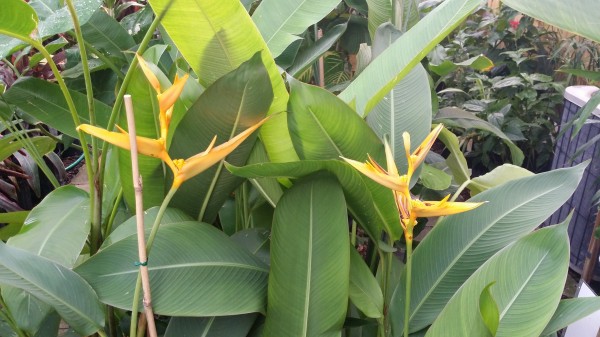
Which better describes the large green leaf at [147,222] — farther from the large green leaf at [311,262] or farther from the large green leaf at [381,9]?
the large green leaf at [381,9]

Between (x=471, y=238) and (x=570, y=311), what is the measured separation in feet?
0.45

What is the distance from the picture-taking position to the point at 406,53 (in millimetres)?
657

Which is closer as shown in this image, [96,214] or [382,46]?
[96,214]

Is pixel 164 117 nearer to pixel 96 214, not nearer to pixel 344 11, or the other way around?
pixel 96 214

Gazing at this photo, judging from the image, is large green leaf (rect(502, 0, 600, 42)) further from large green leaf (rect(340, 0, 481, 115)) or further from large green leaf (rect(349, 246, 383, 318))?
large green leaf (rect(349, 246, 383, 318))

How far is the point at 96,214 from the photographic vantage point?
2.32 feet

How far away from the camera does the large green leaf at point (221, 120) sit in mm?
587

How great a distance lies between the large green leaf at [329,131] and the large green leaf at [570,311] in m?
0.21

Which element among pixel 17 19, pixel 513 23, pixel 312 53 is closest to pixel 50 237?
pixel 17 19

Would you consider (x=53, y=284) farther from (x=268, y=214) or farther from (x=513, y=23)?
(x=513, y=23)

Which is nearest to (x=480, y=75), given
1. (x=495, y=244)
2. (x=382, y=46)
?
(x=382, y=46)

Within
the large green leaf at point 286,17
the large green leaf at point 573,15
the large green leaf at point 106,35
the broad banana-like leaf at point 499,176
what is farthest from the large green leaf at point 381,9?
the large green leaf at point 573,15

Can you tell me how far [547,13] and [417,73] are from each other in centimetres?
44

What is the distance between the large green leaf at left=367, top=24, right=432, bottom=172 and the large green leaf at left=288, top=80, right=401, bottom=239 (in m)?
0.09
